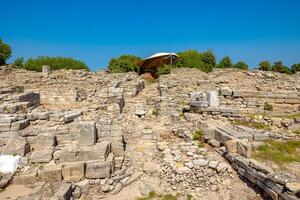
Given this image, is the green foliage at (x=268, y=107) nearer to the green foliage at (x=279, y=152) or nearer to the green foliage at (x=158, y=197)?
the green foliage at (x=279, y=152)

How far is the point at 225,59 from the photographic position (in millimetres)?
34312

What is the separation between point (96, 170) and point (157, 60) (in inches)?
941

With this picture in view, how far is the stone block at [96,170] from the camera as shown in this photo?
6648 mm

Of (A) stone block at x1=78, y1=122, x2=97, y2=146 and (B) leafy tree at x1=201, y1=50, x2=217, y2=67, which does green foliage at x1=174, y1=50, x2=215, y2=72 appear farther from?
(A) stone block at x1=78, y1=122, x2=97, y2=146

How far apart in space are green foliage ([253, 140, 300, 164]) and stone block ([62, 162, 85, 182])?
500 cm

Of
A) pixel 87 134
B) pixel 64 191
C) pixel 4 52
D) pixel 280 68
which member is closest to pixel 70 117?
pixel 87 134

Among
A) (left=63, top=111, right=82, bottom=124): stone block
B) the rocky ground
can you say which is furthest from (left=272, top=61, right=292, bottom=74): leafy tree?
(left=63, top=111, right=82, bottom=124): stone block

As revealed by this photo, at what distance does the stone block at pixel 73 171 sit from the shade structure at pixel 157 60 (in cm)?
2345

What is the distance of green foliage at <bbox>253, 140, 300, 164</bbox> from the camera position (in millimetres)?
6186

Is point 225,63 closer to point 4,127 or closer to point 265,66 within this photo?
point 265,66

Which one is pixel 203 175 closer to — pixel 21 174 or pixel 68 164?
pixel 68 164

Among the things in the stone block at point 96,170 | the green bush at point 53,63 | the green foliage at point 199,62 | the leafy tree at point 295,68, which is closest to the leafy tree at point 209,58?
the green foliage at point 199,62

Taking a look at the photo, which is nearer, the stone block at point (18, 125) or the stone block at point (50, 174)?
the stone block at point (50, 174)

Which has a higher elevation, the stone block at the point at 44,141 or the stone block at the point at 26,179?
the stone block at the point at 44,141
